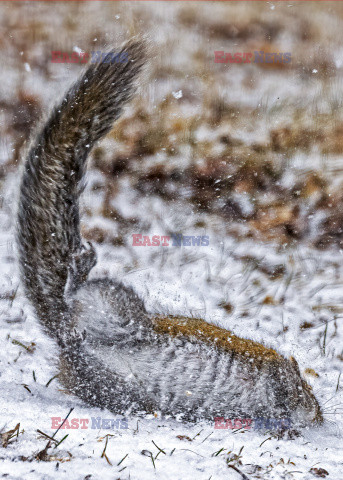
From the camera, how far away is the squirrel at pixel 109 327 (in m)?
2.49

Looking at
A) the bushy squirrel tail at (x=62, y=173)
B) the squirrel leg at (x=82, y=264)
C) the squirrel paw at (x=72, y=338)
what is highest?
the bushy squirrel tail at (x=62, y=173)

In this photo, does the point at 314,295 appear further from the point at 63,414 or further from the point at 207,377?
the point at 63,414

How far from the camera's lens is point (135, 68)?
2566mm

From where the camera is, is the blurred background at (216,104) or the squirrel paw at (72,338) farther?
the blurred background at (216,104)

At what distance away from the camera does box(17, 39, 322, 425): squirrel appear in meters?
2.49

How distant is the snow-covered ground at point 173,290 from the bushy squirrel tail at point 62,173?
425 mm

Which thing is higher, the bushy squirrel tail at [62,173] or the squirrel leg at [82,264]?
the bushy squirrel tail at [62,173]

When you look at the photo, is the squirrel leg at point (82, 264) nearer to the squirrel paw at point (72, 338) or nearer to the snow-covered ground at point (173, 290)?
the snow-covered ground at point (173, 290)

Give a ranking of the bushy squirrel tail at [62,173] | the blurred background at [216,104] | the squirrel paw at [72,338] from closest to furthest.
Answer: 1. the bushy squirrel tail at [62,173]
2. the squirrel paw at [72,338]
3. the blurred background at [216,104]

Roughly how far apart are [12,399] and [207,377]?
1.80 metres

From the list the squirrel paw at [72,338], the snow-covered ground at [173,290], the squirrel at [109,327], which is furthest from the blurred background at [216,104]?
the squirrel paw at [72,338]

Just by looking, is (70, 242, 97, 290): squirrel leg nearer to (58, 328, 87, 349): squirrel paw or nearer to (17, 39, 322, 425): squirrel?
(17, 39, 322, 425): squirrel

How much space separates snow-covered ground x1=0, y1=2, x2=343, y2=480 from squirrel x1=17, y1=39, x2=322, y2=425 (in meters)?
0.21

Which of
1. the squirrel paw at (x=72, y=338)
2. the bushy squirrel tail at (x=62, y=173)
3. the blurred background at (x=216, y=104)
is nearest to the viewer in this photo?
the bushy squirrel tail at (x=62, y=173)
